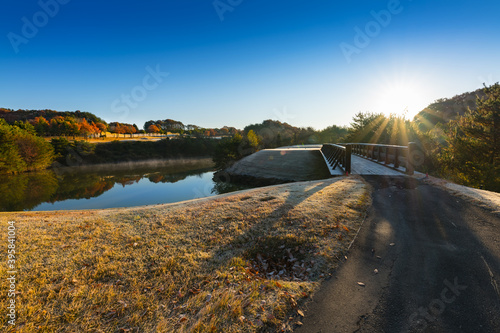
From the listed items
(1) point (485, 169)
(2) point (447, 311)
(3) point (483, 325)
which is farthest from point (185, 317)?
(1) point (485, 169)

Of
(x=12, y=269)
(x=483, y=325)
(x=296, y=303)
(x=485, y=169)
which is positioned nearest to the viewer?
(x=483, y=325)

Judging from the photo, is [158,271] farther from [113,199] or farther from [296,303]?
[113,199]

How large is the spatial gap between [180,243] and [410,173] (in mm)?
12664

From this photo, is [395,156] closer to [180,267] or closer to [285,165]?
[285,165]

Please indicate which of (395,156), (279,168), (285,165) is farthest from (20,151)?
(395,156)

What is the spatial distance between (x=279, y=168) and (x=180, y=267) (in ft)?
73.6

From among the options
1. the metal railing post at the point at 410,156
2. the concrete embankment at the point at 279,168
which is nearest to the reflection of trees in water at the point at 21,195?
the concrete embankment at the point at 279,168

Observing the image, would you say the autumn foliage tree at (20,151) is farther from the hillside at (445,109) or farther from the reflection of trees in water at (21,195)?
the hillside at (445,109)

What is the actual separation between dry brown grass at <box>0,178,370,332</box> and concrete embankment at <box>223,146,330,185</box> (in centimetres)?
1512

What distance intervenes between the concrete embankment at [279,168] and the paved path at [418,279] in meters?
14.8

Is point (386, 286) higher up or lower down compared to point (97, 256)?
lower down

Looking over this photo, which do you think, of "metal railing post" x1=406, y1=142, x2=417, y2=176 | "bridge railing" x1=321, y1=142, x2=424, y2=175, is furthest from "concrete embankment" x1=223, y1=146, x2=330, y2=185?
"metal railing post" x1=406, y1=142, x2=417, y2=176

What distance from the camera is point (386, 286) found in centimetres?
370

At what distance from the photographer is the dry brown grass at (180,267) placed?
319cm
